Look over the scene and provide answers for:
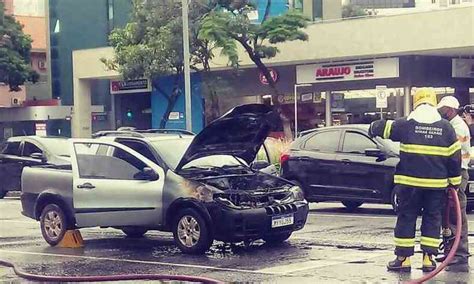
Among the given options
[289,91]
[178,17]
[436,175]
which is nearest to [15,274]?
[436,175]

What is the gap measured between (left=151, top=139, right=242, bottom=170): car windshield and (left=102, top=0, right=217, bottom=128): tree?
20.5 metres

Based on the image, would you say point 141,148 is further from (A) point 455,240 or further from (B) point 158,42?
(B) point 158,42

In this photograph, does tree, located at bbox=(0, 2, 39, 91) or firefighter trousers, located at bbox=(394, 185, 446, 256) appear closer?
firefighter trousers, located at bbox=(394, 185, 446, 256)

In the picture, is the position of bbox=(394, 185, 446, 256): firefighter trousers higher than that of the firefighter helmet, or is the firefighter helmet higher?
the firefighter helmet

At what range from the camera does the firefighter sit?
9289 mm

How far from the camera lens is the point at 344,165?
52.6 ft

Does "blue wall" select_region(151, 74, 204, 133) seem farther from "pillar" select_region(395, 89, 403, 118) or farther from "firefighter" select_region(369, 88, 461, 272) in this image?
"firefighter" select_region(369, 88, 461, 272)

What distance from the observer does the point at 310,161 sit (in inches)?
654

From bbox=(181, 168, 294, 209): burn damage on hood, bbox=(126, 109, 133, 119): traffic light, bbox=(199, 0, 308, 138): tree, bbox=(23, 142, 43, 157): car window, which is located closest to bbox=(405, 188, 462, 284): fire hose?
bbox=(181, 168, 294, 209): burn damage on hood

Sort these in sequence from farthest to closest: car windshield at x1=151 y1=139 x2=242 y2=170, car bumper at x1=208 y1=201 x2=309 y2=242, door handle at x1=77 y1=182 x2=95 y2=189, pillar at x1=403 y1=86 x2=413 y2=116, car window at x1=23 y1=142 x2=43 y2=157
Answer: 1. pillar at x1=403 y1=86 x2=413 y2=116
2. car window at x1=23 y1=142 x2=43 y2=157
3. door handle at x1=77 y1=182 x2=95 y2=189
4. car windshield at x1=151 y1=139 x2=242 y2=170
5. car bumper at x1=208 y1=201 x2=309 y2=242

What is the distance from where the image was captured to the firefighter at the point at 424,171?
9.29 metres

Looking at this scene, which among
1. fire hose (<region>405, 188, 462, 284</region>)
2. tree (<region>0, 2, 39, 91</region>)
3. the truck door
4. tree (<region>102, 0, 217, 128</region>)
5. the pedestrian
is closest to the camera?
fire hose (<region>405, 188, 462, 284</region>)

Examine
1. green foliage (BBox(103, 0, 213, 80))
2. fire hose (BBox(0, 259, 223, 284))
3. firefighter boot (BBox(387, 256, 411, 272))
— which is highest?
green foliage (BBox(103, 0, 213, 80))

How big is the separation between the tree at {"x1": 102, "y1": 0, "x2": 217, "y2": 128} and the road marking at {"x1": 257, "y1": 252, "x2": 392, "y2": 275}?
2267 cm
